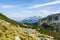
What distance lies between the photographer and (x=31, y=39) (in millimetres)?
58969

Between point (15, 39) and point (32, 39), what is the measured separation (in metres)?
20.6

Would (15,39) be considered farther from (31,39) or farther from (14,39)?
(31,39)

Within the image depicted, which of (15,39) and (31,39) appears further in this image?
(31,39)

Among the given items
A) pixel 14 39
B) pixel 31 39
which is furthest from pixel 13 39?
pixel 31 39

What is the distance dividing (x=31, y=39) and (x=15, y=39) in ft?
64.2

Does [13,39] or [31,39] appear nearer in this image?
[13,39]

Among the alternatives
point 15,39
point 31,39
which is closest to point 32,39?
point 31,39

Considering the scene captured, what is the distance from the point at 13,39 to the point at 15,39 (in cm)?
97

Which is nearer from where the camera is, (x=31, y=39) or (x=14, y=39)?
(x=14, y=39)

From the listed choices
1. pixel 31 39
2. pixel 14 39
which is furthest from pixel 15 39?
pixel 31 39

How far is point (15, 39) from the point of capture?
3978 cm

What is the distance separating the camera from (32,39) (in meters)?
60.0

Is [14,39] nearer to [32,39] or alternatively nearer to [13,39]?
[13,39]

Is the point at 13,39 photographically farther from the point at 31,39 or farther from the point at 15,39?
the point at 31,39
